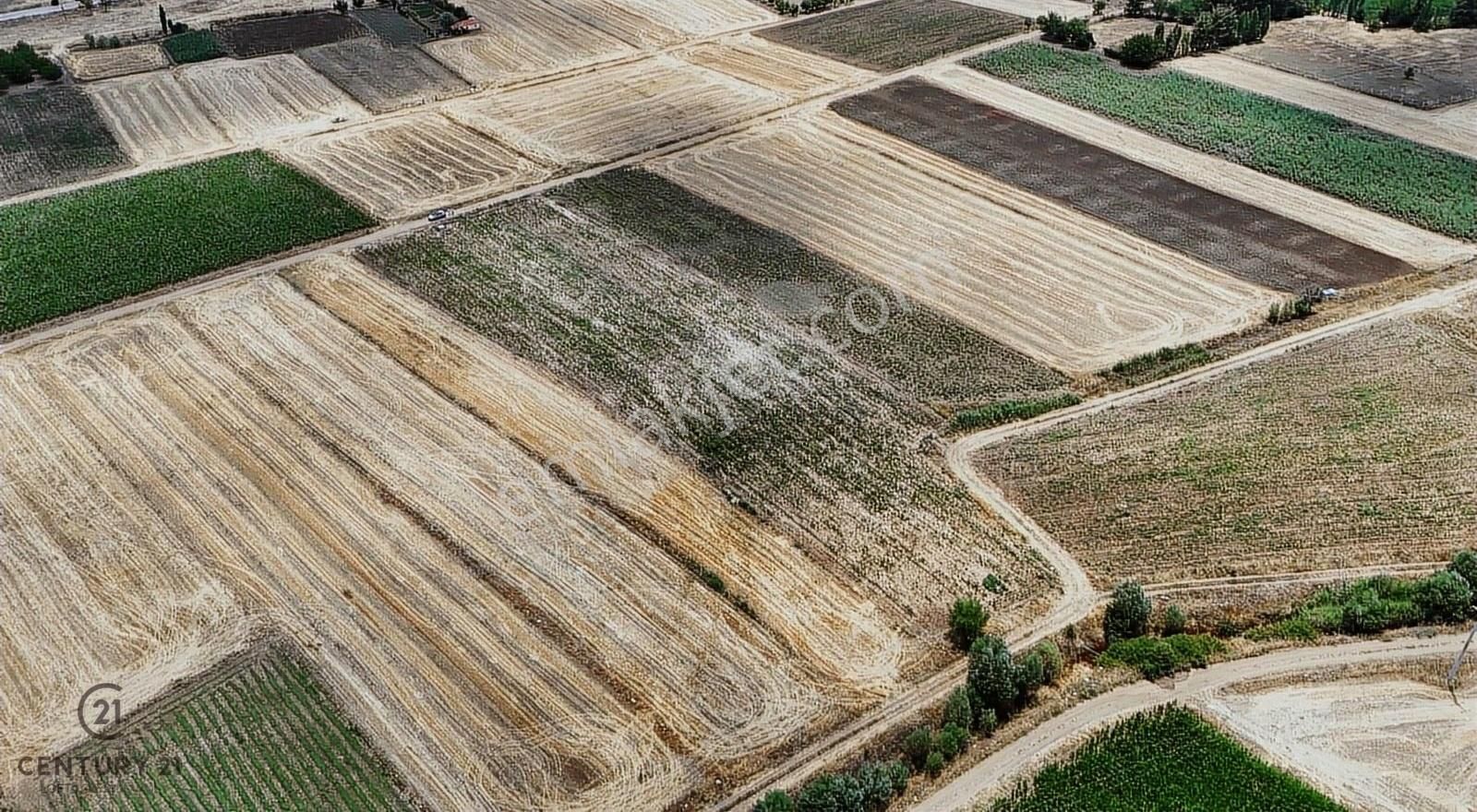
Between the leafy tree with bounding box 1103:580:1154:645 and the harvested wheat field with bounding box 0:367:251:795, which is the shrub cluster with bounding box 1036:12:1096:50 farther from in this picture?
the harvested wheat field with bounding box 0:367:251:795

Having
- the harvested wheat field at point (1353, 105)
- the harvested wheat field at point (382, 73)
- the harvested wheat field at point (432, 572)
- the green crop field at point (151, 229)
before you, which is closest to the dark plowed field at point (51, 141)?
the green crop field at point (151, 229)

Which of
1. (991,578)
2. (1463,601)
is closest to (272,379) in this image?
(991,578)

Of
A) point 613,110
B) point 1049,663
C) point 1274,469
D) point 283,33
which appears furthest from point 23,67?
point 1274,469

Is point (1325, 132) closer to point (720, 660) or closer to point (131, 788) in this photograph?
point (720, 660)

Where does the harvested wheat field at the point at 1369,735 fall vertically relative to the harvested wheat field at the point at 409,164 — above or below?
above

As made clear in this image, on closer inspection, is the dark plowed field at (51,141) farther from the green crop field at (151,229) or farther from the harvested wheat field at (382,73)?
the harvested wheat field at (382,73)
